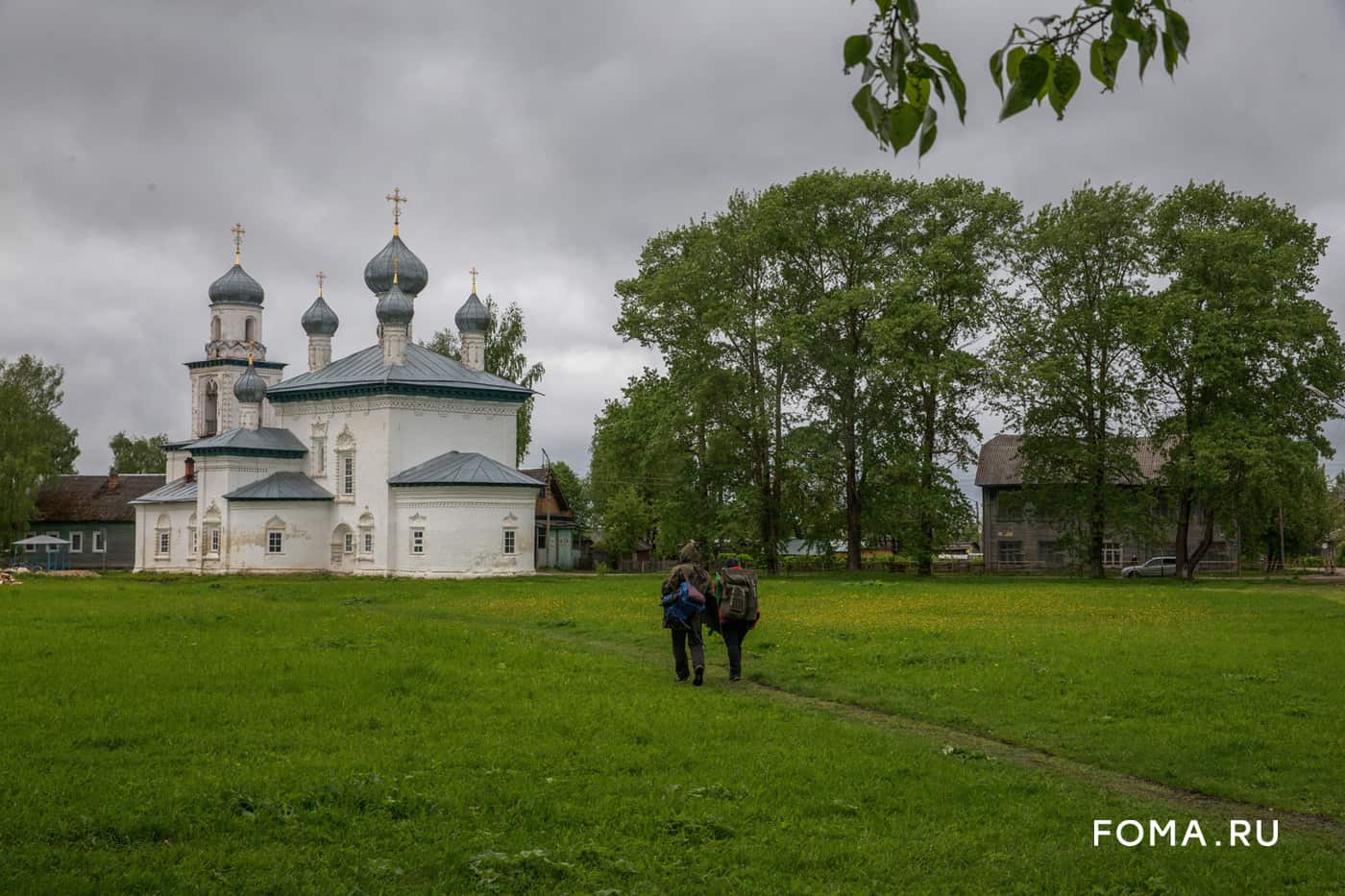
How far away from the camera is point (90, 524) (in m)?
75.4

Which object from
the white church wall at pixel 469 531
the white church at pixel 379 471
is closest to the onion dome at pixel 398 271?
the white church at pixel 379 471

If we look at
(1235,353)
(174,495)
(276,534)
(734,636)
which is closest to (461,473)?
(276,534)

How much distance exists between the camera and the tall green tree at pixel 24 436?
219ft

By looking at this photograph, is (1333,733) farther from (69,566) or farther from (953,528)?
(69,566)

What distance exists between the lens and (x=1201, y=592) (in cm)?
3778

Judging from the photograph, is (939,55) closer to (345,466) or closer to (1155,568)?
(345,466)

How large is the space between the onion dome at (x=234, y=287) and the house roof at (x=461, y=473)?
19.2 meters

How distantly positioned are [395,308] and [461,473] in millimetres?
8642

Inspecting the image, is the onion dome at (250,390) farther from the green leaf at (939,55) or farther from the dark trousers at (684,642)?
the green leaf at (939,55)

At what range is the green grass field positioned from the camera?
25.6ft

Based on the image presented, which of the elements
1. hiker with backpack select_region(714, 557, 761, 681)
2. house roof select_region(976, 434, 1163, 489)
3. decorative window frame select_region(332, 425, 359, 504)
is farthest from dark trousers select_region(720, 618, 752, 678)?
house roof select_region(976, 434, 1163, 489)

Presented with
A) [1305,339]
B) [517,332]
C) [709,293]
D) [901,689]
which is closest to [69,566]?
[517,332]

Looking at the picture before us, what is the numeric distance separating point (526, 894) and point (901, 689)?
354 inches

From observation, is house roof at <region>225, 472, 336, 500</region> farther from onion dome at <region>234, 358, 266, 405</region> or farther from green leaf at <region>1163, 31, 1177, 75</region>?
green leaf at <region>1163, 31, 1177, 75</region>
